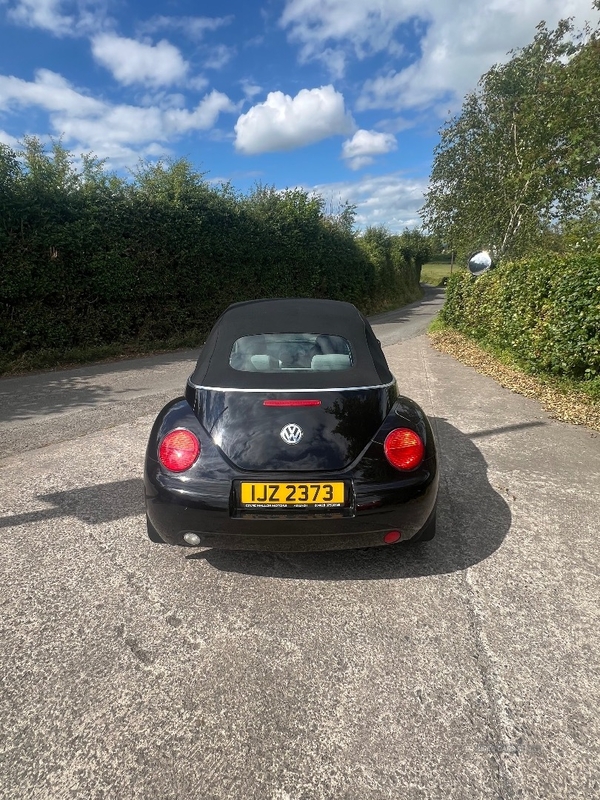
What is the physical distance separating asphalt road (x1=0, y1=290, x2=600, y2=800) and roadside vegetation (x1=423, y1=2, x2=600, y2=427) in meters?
3.90

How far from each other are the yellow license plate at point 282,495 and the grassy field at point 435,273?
192 ft

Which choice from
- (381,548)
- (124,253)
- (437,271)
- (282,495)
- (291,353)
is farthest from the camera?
(437,271)

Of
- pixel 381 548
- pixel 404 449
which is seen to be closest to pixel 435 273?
pixel 381 548

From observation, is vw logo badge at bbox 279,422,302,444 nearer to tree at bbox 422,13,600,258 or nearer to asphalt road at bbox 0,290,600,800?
asphalt road at bbox 0,290,600,800

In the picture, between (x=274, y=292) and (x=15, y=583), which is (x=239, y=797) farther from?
(x=274, y=292)

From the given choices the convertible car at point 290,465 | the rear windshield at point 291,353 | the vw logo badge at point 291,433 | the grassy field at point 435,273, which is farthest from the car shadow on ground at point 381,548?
the grassy field at point 435,273

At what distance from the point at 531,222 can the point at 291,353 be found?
710 inches

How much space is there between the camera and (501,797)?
1471 millimetres

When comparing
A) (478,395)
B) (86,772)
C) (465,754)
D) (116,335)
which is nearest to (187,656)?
(86,772)

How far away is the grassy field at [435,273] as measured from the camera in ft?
210

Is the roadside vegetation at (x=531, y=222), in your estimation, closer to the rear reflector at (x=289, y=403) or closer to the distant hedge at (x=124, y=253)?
the rear reflector at (x=289, y=403)

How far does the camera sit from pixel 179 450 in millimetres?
2477

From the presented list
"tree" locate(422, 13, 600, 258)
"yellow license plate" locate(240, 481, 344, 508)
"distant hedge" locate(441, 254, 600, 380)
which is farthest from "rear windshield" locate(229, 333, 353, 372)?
"tree" locate(422, 13, 600, 258)

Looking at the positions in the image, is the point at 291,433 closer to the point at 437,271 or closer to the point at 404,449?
the point at 404,449
